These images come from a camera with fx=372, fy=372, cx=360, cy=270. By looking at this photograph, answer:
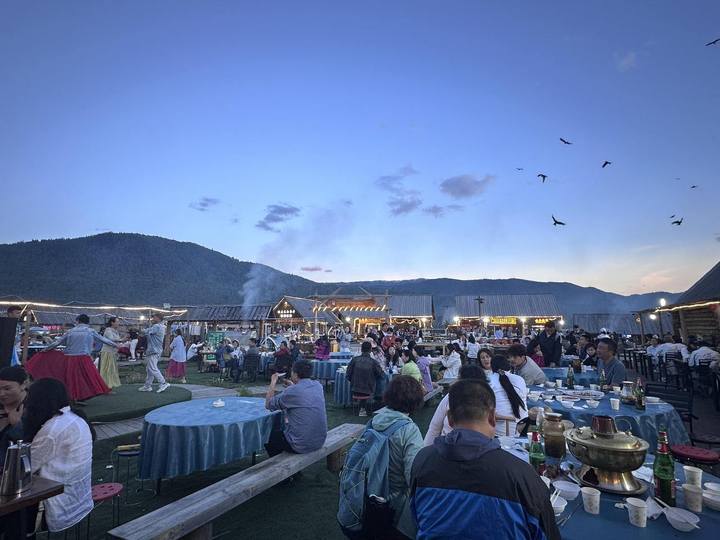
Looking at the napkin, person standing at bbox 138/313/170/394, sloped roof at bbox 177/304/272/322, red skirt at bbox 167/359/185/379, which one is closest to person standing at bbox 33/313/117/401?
person standing at bbox 138/313/170/394

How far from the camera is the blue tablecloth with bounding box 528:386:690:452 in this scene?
14.9 feet

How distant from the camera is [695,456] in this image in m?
4.14

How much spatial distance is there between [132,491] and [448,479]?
523 cm

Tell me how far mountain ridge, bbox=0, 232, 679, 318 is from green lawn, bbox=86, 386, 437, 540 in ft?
110

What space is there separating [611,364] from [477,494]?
6246 mm

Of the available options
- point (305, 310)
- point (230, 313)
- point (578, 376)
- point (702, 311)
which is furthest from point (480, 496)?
point (230, 313)

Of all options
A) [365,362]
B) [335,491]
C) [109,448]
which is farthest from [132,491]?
[365,362]

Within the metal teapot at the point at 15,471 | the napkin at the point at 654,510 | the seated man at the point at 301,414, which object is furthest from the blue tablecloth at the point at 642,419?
the metal teapot at the point at 15,471

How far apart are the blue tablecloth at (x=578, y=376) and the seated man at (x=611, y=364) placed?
4.59ft

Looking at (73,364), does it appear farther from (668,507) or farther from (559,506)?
(668,507)

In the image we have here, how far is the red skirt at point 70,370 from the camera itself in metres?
8.05

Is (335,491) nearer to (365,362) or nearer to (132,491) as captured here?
(132,491)

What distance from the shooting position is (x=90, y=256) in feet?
271

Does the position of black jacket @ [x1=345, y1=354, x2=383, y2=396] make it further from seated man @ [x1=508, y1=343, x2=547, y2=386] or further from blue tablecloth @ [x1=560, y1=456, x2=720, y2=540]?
blue tablecloth @ [x1=560, y1=456, x2=720, y2=540]
